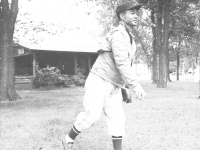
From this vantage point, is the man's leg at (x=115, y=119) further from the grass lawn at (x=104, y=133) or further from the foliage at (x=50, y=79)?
the foliage at (x=50, y=79)

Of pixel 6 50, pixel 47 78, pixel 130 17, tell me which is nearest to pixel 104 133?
pixel 130 17

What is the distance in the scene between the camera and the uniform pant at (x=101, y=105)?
3.93m

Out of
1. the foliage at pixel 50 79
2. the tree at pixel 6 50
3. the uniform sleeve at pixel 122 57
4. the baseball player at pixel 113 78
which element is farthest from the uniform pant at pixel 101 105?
the foliage at pixel 50 79

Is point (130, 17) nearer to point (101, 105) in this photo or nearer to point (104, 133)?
point (101, 105)

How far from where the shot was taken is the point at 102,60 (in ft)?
13.3

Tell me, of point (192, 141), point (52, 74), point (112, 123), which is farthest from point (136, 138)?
point (52, 74)

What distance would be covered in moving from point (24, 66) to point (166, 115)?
20878 mm

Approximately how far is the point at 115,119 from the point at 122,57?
890mm

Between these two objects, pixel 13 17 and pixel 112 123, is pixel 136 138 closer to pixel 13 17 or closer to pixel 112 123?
pixel 112 123

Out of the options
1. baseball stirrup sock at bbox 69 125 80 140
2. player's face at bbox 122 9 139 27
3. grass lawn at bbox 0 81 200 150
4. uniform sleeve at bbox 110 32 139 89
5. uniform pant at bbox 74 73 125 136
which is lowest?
grass lawn at bbox 0 81 200 150

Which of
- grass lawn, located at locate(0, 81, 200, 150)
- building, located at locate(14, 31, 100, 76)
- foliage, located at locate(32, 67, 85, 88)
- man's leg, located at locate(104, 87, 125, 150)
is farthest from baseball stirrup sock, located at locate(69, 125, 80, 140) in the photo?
building, located at locate(14, 31, 100, 76)

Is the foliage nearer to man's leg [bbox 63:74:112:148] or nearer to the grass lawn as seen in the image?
the grass lawn

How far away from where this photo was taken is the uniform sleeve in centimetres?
375

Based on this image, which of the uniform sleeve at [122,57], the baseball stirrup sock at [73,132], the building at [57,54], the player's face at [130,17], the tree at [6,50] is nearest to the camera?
the uniform sleeve at [122,57]
